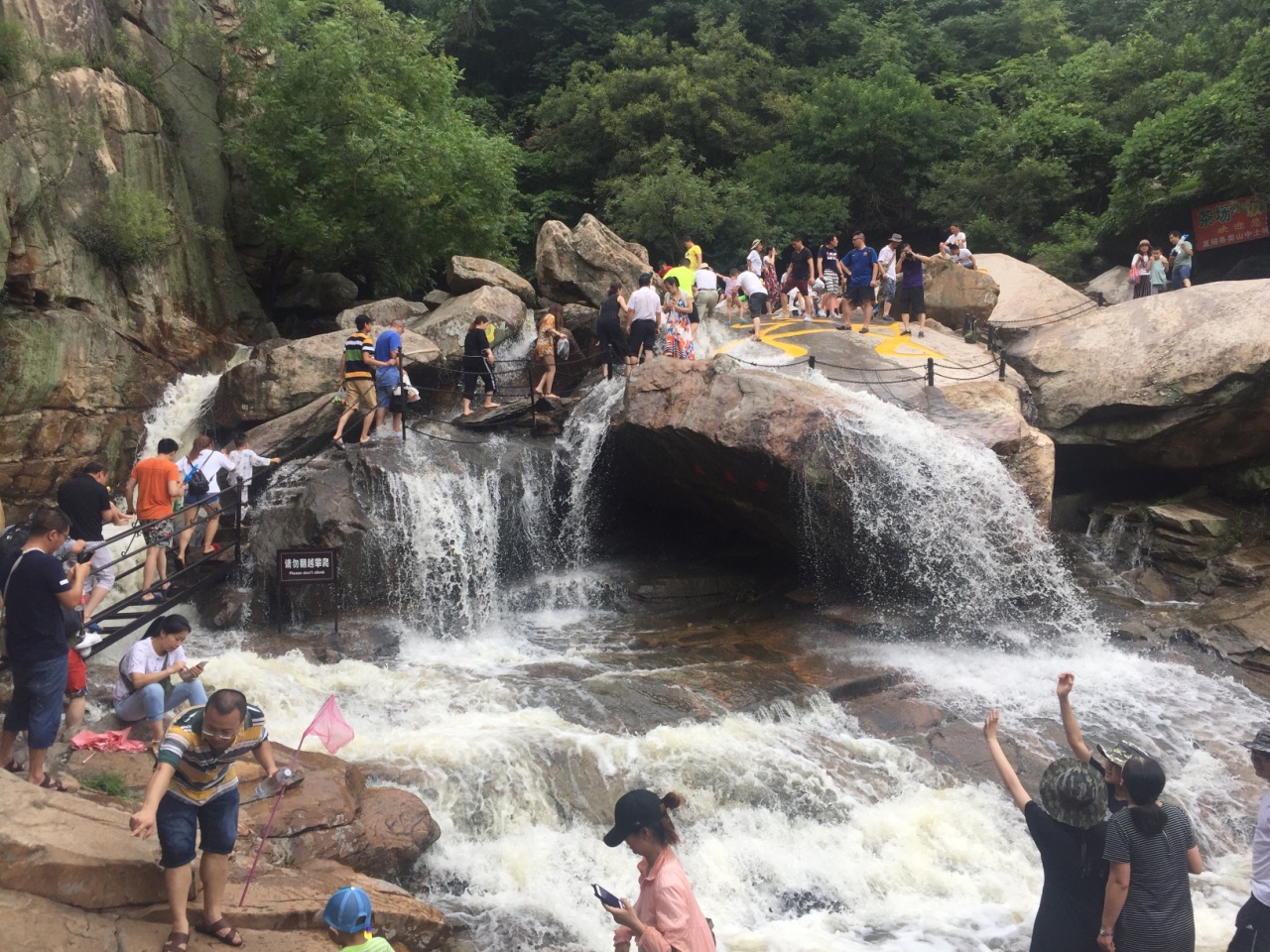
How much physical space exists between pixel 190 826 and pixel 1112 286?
69.2ft

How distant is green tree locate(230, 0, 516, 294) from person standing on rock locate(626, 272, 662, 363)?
7635 millimetres

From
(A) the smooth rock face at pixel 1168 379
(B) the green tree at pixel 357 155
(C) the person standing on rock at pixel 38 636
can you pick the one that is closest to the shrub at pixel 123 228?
(B) the green tree at pixel 357 155

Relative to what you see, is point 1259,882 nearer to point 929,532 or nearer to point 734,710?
point 734,710

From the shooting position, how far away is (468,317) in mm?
16875

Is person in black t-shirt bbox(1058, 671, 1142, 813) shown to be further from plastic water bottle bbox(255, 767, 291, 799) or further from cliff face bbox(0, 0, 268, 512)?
cliff face bbox(0, 0, 268, 512)

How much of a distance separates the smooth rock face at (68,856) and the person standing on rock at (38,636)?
0.62 metres

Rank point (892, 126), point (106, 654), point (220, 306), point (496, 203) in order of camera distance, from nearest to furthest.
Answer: point (106, 654), point (220, 306), point (496, 203), point (892, 126)

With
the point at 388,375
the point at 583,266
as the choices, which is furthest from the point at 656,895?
the point at 583,266

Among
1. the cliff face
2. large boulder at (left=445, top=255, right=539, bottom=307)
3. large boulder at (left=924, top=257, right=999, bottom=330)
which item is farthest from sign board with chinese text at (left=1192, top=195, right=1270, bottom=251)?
the cliff face

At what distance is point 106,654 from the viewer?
1019 cm

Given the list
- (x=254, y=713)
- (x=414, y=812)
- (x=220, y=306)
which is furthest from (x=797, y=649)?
(x=220, y=306)

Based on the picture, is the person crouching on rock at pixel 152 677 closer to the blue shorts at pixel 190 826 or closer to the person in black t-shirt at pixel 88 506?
the person in black t-shirt at pixel 88 506

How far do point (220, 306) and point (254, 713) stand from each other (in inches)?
630

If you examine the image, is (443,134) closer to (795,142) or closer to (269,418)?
(269,418)
